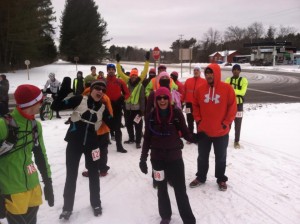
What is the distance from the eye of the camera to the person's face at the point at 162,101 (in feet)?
12.7

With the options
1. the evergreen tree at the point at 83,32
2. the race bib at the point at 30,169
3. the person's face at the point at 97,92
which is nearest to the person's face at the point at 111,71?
the person's face at the point at 97,92

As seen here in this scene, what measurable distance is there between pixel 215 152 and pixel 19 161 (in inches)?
132

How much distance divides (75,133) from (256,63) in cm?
6665

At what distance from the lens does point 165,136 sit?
395 centimetres

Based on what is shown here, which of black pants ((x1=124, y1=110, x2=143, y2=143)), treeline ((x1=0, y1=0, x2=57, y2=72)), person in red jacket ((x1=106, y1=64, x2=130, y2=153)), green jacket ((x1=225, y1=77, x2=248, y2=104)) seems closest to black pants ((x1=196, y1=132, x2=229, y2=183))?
green jacket ((x1=225, y1=77, x2=248, y2=104))

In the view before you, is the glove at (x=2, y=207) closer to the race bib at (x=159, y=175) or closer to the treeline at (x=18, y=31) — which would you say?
the race bib at (x=159, y=175)

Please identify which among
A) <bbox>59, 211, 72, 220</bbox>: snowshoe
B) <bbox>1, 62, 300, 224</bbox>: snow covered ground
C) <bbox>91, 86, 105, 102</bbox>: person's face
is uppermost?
<bbox>91, 86, 105, 102</bbox>: person's face

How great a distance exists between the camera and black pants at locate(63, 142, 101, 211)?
428 cm

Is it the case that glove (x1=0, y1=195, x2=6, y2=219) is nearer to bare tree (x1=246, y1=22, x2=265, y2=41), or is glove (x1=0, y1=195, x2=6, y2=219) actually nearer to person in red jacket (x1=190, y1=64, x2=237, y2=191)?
person in red jacket (x1=190, y1=64, x2=237, y2=191)

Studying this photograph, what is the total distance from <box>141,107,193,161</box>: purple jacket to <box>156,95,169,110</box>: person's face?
15cm

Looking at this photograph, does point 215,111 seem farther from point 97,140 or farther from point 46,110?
point 46,110

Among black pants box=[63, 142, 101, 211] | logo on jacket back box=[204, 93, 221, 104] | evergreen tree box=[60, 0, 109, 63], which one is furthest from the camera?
evergreen tree box=[60, 0, 109, 63]

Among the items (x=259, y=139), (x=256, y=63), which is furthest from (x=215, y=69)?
(x=256, y=63)

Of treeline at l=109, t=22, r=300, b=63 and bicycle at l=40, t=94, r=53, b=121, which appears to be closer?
bicycle at l=40, t=94, r=53, b=121
